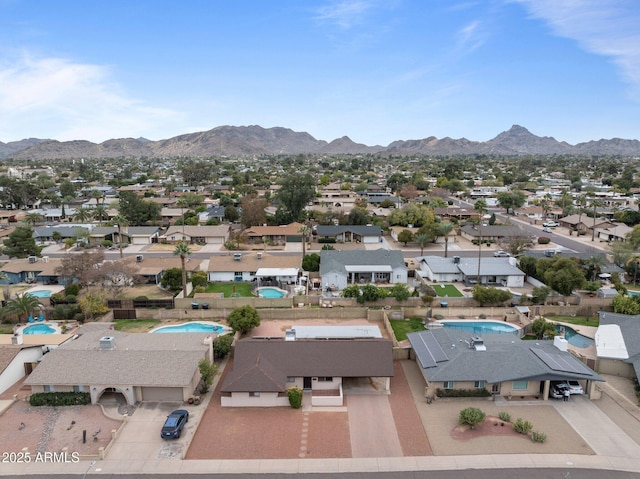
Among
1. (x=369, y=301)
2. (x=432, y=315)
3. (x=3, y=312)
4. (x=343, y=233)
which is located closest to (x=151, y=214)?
(x=343, y=233)

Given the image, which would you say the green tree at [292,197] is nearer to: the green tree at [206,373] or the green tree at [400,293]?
the green tree at [400,293]

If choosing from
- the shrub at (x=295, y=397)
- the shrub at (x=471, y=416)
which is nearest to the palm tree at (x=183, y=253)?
the shrub at (x=295, y=397)

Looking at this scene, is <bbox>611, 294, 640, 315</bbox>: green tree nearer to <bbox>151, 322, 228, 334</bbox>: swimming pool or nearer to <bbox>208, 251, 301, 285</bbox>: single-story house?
<bbox>208, 251, 301, 285</bbox>: single-story house

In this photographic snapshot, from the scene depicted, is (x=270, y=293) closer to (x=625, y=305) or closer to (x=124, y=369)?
(x=124, y=369)

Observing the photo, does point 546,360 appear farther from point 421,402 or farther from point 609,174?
point 609,174

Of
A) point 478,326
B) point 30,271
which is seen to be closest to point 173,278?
point 30,271

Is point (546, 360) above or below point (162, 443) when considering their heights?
above
